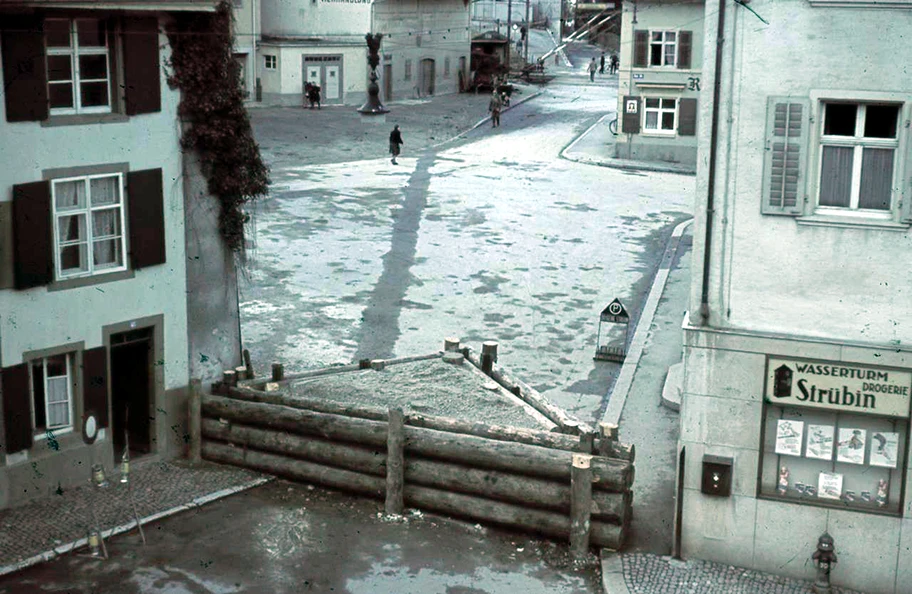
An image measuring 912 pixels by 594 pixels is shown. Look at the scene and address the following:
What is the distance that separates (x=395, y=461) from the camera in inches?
661

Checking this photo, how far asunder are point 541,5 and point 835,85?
307ft

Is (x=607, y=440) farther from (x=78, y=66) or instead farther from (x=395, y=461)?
(x=78, y=66)

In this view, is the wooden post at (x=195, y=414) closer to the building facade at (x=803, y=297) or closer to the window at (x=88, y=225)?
the window at (x=88, y=225)

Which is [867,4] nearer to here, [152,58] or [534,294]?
[152,58]

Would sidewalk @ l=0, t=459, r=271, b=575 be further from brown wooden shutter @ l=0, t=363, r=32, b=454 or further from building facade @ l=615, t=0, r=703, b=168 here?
building facade @ l=615, t=0, r=703, b=168

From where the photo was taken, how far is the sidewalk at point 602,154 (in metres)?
49.9

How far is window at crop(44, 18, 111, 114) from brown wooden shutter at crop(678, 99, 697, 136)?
34.9m

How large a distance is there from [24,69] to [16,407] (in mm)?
4667

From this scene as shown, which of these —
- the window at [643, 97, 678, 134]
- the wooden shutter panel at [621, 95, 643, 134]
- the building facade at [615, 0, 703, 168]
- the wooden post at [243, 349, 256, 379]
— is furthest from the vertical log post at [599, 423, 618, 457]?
the window at [643, 97, 678, 134]

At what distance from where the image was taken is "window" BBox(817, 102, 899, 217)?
1438cm

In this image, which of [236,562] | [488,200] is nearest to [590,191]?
[488,200]

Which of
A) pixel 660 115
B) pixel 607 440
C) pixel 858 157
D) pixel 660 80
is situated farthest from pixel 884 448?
pixel 660 115

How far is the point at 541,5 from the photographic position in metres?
105

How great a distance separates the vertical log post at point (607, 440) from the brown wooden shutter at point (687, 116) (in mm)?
35134
